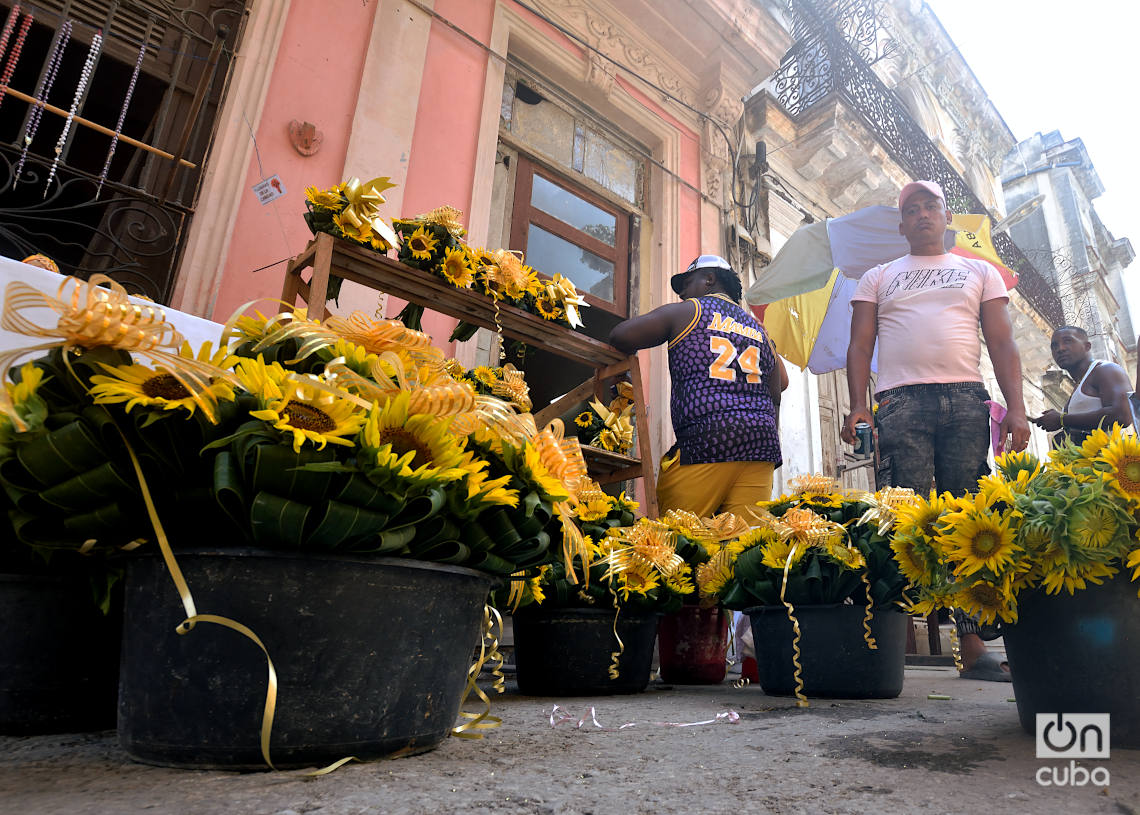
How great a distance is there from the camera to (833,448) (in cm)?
782

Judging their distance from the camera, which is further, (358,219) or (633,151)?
(633,151)

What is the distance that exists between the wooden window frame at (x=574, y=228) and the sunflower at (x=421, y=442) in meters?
4.26

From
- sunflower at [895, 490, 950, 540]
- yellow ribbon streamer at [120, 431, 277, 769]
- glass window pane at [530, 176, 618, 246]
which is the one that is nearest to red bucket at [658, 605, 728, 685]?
sunflower at [895, 490, 950, 540]

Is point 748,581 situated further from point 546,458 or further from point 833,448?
point 833,448

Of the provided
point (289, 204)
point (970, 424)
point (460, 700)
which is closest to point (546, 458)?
point (460, 700)

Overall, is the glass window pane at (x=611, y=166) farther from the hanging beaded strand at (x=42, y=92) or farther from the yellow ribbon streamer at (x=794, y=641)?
the yellow ribbon streamer at (x=794, y=641)

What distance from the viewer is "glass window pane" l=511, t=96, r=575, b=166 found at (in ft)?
17.6

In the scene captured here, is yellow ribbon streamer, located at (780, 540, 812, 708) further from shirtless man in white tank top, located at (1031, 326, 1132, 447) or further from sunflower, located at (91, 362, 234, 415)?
shirtless man in white tank top, located at (1031, 326, 1132, 447)

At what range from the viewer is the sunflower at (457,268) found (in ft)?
9.47

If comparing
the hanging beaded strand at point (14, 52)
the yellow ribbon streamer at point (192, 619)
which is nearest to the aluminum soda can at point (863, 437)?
the yellow ribbon streamer at point (192, 619)

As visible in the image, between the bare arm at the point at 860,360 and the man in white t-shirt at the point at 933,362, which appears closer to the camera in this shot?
the man in white t-shirt at the point at 933,362

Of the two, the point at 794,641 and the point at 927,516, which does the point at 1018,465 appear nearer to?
the point at 927,516

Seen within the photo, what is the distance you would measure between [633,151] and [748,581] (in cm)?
507

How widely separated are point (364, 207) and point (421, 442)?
1963 mm
